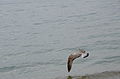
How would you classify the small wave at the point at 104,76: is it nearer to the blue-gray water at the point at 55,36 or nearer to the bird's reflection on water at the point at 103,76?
the bird's reflection on water at the point at 103,76

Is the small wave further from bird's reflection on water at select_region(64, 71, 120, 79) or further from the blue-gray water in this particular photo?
the blue-gray water

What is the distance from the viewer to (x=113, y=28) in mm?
13305

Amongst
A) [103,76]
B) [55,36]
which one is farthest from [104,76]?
[55,36]

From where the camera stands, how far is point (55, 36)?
1248 cm

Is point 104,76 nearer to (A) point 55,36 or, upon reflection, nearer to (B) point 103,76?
(B) point 103,76

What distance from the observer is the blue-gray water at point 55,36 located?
9.80m

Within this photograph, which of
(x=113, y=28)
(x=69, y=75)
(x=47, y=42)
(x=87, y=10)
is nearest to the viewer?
(x=69, y=75)

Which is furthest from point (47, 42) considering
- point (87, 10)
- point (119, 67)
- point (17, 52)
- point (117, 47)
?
point (87, 10)

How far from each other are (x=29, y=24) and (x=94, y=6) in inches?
161

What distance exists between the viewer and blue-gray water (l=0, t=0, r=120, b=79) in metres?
9.80

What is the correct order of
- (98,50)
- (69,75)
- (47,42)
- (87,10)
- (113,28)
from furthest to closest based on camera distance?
(87,10)
(113,28)
(47,42)
(98,50)
(69,75)

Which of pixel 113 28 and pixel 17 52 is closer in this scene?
pixel 17 52

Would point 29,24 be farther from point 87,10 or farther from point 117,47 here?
point 117,47

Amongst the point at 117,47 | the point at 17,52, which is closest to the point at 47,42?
the point at 17,52
